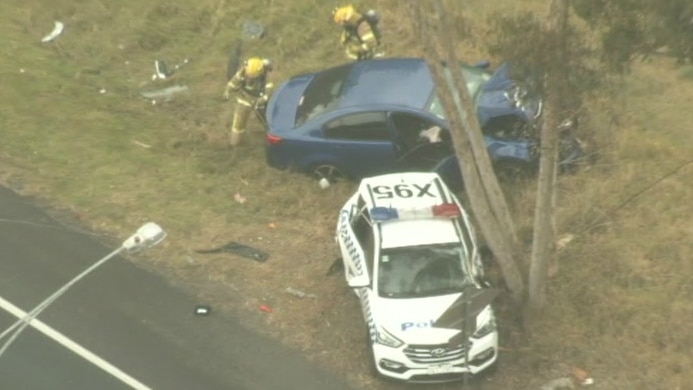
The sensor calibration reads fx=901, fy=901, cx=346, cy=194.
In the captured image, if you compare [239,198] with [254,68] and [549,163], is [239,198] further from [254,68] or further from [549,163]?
[549,163]

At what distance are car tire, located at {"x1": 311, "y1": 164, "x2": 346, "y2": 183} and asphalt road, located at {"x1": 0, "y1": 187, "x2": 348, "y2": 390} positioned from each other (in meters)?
2.91

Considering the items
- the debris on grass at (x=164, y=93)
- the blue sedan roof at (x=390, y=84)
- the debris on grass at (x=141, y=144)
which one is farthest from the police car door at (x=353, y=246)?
the debris on grass at (x=164, y=93)

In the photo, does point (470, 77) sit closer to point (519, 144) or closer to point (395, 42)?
point (519, 144)

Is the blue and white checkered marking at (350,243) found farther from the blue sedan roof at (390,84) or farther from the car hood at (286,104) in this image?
the car hood at (286,104)

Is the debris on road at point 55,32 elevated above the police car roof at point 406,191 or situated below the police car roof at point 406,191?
below

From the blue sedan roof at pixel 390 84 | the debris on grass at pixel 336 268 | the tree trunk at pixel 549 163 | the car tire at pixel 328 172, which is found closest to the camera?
the tree trunk at pixel 549 163

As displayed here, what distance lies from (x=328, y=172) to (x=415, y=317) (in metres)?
4.03

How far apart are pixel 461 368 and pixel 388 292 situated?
3.82 ft

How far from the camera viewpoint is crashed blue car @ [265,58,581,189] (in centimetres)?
1241

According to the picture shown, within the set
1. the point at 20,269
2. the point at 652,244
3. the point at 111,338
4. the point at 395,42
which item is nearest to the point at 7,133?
the point at 20,269

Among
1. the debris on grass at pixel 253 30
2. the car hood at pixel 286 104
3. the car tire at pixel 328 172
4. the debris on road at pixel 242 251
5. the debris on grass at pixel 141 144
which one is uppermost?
the car hood at pixel 286 104

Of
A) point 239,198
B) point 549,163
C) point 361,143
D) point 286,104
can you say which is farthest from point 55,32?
point 549,163

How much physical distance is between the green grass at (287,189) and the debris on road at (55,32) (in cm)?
19

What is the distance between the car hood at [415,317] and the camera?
9805 millimetres
